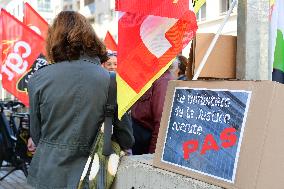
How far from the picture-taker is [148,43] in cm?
224

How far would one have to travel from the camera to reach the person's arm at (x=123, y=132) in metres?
2.80

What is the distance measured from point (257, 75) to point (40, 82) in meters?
1.35

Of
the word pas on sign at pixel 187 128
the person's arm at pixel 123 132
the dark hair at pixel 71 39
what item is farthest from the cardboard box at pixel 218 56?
the dark hair at pixel 71 39

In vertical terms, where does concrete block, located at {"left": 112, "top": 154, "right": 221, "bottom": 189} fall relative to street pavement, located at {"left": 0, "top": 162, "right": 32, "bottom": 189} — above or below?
above

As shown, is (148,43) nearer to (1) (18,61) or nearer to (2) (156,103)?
(2) (156,103)

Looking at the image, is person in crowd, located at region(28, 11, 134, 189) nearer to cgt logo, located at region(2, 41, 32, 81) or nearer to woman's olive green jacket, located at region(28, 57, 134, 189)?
woman's olive green jacket, located at region(28, 57, 134, 189)

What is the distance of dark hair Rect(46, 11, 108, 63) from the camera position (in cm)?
294

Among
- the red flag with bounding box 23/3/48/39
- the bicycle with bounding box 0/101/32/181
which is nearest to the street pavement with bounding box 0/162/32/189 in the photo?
the bicycle with bounding box 0/101/32/181

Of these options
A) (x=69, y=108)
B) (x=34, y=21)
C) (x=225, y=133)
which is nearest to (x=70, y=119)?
(x=69, y=108)

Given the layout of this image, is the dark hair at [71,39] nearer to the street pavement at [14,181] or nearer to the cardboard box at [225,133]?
the cardboard box at [225,133]

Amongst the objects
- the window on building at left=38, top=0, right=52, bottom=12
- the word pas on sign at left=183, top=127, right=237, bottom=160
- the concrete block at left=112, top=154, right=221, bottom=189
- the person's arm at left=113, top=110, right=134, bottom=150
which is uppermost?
the window on building at left=38, top=0, right=52, bottom=12

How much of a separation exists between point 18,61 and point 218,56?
517 cm

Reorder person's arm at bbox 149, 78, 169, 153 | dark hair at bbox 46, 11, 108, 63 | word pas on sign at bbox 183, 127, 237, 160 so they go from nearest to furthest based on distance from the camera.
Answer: word pas on sign at bbox 183, 127, 237, 160 → dark hair at bbox 46, 11, 108, 63 → person's arm at bbox 149, 78, 169, 153

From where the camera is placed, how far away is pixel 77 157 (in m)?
2.86
